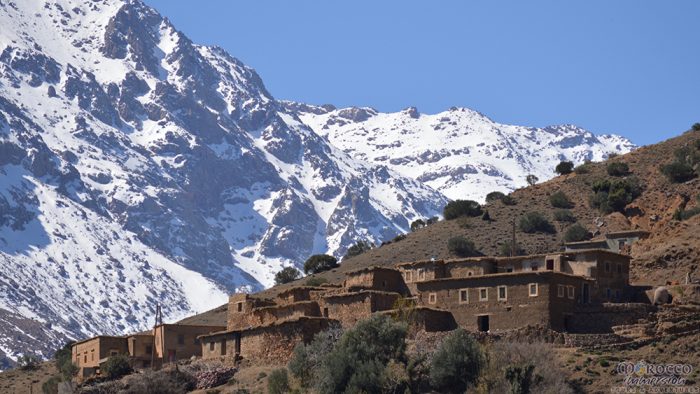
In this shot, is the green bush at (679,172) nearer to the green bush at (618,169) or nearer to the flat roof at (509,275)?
the green bush at (618,169)

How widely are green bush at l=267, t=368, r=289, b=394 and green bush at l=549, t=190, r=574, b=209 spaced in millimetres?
67582

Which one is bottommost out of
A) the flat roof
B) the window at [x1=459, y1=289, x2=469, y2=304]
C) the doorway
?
A: the doorway

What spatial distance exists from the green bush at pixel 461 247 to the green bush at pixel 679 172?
19894mm

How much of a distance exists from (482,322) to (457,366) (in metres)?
9.32

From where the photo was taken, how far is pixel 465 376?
79.1 m

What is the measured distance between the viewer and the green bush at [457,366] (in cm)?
7919

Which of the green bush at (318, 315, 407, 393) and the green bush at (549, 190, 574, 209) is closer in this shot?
the green bush at (318, 315, 407, 393)

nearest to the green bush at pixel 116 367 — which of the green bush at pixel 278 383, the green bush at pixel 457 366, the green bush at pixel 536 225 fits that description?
the green bush at pixel 278 383

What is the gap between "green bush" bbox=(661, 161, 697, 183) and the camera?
14062 centimetres

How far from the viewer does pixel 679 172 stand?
141 metres

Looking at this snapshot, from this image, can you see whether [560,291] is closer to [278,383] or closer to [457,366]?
[457,366]

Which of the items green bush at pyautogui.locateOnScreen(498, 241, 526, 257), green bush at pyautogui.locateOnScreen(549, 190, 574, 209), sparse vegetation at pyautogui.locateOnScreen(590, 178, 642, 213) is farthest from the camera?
green bush at pyautogui.locateOnScreen(549, 190, 574, 209)

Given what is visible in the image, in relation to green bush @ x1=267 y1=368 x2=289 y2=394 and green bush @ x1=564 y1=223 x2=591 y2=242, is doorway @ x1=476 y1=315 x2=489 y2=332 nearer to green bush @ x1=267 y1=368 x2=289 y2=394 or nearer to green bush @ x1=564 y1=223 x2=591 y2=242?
green bush @ x1=267 y1=368 x2=289 y2=394

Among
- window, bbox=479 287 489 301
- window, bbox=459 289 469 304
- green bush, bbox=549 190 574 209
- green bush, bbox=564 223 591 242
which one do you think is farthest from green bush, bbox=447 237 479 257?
window, bbox=479 287 489 301
